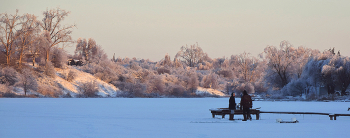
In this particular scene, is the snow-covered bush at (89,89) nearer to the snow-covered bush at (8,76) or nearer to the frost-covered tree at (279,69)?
the snow-covered bush at (8,76)

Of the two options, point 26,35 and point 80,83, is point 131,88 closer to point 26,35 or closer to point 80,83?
point 80,83

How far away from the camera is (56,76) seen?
51.8 m

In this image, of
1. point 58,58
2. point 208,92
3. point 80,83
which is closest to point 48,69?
point 80,83

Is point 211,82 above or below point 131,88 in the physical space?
above

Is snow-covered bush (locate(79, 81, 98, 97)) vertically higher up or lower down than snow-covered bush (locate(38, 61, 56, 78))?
lower down

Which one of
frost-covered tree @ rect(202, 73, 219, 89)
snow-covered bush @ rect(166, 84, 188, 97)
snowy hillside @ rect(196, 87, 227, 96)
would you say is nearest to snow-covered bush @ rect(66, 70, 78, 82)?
snow-covered bush @ rect(166, 84, 188, 97)

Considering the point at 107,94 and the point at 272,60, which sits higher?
the point at 272,60

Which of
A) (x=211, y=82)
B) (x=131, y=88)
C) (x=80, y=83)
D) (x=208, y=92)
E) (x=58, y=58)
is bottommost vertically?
(x=208, y=92)

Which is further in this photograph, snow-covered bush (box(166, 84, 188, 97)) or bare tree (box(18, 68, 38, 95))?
snow-covered bush (box(166, 84, 188, 97))

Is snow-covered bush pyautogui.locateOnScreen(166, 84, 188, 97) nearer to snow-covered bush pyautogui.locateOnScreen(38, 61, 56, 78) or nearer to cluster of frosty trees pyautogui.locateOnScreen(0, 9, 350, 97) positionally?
cluster of frosty trees pyautogui.locateOnScreen(0, 9, 350, 97)

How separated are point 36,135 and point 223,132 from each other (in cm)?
518

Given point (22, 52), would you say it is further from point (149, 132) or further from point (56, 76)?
point (149, 132)

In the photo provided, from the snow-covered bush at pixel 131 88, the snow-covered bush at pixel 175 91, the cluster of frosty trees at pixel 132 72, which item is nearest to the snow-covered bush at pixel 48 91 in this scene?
the cluster of frosty trees at pixel 132 72

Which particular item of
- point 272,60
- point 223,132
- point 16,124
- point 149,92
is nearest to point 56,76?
point 149,92
